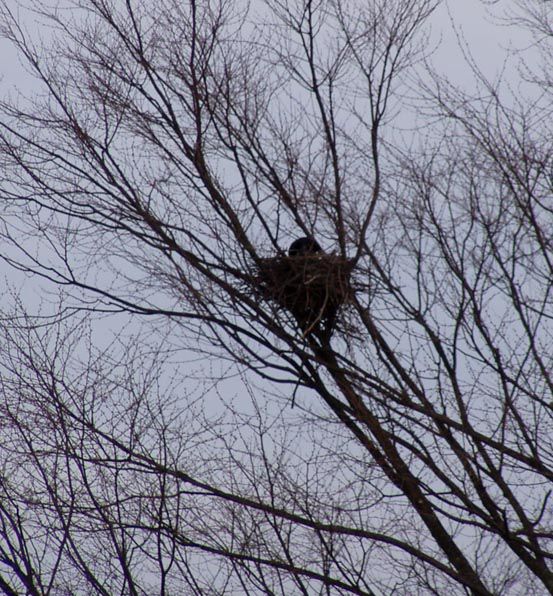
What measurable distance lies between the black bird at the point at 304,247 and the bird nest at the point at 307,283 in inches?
2.9

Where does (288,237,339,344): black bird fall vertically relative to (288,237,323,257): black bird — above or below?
below

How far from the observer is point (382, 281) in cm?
734

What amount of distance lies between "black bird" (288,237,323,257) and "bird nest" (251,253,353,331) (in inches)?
2.9

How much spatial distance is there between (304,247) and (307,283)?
0.43 metres

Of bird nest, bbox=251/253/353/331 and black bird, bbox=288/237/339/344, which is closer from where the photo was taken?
bird nest, bbox=251/253/353/331

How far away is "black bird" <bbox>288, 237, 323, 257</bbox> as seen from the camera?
290 inches

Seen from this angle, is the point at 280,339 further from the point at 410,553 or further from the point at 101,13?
the point at 101,13

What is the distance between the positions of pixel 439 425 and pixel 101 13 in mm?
3152

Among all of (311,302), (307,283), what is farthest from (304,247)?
(307,283)

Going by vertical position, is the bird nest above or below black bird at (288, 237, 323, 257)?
below

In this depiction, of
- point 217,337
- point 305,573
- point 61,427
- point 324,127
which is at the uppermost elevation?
point 324,127

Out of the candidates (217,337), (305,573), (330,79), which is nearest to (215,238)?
(217,337)

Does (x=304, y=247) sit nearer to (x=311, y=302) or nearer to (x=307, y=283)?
(x=311, y=302)

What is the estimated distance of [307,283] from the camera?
7.04 meters
